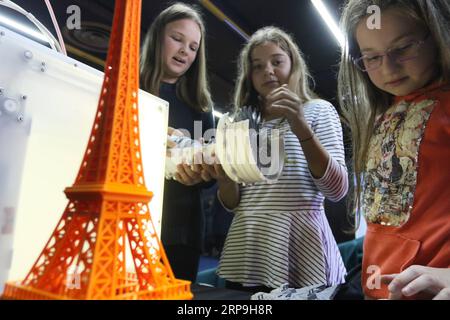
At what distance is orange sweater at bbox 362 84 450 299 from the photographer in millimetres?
417

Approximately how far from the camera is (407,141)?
45 cm

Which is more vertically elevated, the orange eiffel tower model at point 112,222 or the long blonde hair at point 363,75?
the long blonde hair at point 363,75

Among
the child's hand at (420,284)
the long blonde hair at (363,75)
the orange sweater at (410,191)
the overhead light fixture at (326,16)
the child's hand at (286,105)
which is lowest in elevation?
the child's hand at (420,284)

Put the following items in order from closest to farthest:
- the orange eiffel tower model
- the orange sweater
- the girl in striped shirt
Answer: the orange eiffel tower model, the orange sweater, the girl in striped shirt

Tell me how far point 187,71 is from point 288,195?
0.85ft

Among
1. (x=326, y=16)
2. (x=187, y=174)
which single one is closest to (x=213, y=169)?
(x=187, y=174)

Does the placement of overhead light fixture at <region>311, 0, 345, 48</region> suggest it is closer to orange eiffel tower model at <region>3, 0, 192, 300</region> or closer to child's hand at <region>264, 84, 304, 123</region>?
child's hand at <region>264, 84, 304, 123</region>

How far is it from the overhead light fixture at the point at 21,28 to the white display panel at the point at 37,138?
0.13 meters

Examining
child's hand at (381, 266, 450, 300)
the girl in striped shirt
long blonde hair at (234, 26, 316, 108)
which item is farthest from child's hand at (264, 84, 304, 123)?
child's hand at (381, 266, 450, 300)

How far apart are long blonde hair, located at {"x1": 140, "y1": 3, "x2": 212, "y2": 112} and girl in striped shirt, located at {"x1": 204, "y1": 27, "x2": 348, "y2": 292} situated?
9cm

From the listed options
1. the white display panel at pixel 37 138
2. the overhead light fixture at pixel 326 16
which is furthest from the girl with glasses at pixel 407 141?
the white display panel at pixel 37 138

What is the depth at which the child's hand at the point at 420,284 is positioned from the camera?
34 centimetres

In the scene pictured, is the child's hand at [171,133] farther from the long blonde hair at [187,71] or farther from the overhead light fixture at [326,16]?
the overhead light fixture at [326,16]

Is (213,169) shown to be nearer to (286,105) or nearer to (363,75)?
(286,105)
